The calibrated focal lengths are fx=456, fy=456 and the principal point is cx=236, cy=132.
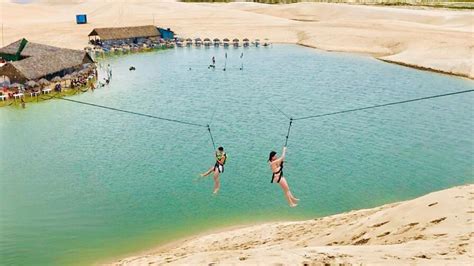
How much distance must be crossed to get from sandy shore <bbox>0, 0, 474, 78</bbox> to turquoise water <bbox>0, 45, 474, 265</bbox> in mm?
23010

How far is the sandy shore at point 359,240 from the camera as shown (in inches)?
442

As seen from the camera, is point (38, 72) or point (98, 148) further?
point (38, 72)

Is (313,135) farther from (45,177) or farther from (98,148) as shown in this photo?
(45,177)

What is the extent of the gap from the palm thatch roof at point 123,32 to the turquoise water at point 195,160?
4100cm

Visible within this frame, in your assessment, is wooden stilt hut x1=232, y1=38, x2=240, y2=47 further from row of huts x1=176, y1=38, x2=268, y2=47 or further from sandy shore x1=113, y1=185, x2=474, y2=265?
sandy shore x1=113, y1=185, x2=474, y2=265

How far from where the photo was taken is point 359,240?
47.5 ft

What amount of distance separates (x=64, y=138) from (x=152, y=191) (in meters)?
13.4

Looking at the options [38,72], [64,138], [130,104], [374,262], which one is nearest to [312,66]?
[130,104]

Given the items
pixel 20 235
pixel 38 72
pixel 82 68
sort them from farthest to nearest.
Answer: pixel 82 68
pixel 38 72
pixel 20 235

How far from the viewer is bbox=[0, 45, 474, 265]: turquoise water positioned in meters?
22.1

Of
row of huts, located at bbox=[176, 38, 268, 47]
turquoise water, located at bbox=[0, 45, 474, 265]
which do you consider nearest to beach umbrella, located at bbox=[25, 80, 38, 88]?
turquoise water, located at bbox=[0, 45, 474, 265]

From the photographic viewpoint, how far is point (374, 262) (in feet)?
35.1

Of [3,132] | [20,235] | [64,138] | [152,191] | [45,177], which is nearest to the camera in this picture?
[20,235]

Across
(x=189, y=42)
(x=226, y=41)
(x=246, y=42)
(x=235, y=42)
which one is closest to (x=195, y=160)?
(x=235, y=42)
